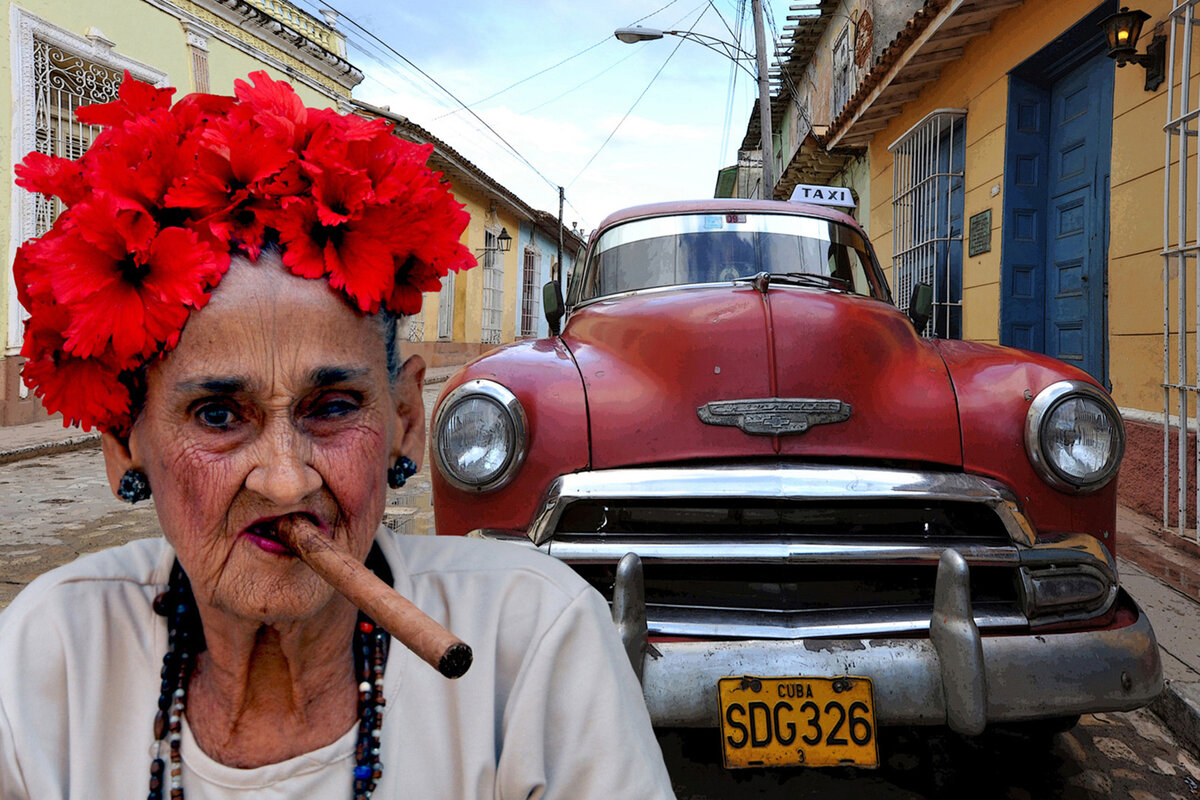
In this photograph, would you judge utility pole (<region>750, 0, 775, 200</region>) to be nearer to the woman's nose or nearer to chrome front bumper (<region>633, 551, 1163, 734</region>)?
chrome front bumper (<region>633, 551, 1163, 734</region>)

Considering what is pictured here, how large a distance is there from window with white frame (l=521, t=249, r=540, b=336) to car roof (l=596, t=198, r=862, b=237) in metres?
21.9

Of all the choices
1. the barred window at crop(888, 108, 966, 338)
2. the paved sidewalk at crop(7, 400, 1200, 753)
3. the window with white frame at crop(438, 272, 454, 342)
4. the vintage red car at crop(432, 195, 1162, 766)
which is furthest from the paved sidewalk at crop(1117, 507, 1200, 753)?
the window with white frame at crop(438, 272, 454, 342)

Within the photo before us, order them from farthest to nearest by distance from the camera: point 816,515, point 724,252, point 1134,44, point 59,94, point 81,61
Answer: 1. point 81,61
2. point 59,94
3. point 1134,44
4. point 724,252
5. point 816,515

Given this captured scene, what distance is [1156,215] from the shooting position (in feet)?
16.0

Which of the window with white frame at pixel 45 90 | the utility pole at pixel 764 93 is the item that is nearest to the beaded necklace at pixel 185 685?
the window with white frame at pixel 45 90

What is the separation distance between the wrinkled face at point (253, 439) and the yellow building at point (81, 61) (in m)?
7.40

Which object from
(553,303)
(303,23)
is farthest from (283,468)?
(303,23)

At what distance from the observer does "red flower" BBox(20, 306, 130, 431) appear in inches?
36.5

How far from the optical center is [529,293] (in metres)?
26.7

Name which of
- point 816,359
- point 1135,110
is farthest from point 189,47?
point 816,359

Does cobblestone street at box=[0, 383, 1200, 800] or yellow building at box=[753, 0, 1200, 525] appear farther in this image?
yellow building at box=[753, 0, 1200, 525]

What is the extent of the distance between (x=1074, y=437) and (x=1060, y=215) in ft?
16.2

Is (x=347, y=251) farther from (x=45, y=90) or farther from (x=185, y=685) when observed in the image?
(x=45, y=90)

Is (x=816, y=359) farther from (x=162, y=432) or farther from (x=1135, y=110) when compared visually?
(x=1135, y=110)
